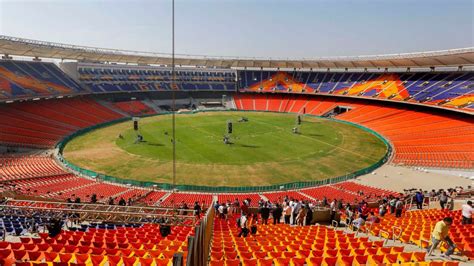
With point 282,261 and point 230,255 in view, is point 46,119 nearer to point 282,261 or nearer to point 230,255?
point 230,255

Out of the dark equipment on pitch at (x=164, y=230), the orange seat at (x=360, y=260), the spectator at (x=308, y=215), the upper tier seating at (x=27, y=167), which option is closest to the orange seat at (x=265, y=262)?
the orange seat at (x=360, y=260)

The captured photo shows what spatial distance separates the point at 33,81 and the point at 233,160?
47247 mm

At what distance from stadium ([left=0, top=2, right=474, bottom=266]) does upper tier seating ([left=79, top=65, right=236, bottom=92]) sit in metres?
0.55

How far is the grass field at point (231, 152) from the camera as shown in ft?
132

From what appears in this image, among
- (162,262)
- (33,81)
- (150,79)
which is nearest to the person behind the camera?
(162,262)

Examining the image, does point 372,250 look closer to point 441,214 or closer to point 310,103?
point 441,214

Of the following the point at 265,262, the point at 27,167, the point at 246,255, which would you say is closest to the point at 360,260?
the point at 265,262

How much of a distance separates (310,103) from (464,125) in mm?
39947

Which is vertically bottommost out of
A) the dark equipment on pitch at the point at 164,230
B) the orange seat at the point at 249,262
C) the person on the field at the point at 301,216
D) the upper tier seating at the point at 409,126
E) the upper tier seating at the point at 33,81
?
the person on the field at the point at 301,216

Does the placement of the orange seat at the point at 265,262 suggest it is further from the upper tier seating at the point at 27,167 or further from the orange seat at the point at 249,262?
the upper tier seating at the point at 27,167

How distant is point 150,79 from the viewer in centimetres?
9619

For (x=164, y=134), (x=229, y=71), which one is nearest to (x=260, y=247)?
(x=164, y=134)

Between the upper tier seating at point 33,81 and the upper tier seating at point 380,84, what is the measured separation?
4888cm

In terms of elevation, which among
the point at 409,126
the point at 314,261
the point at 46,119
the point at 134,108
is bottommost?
the point at 314,261
